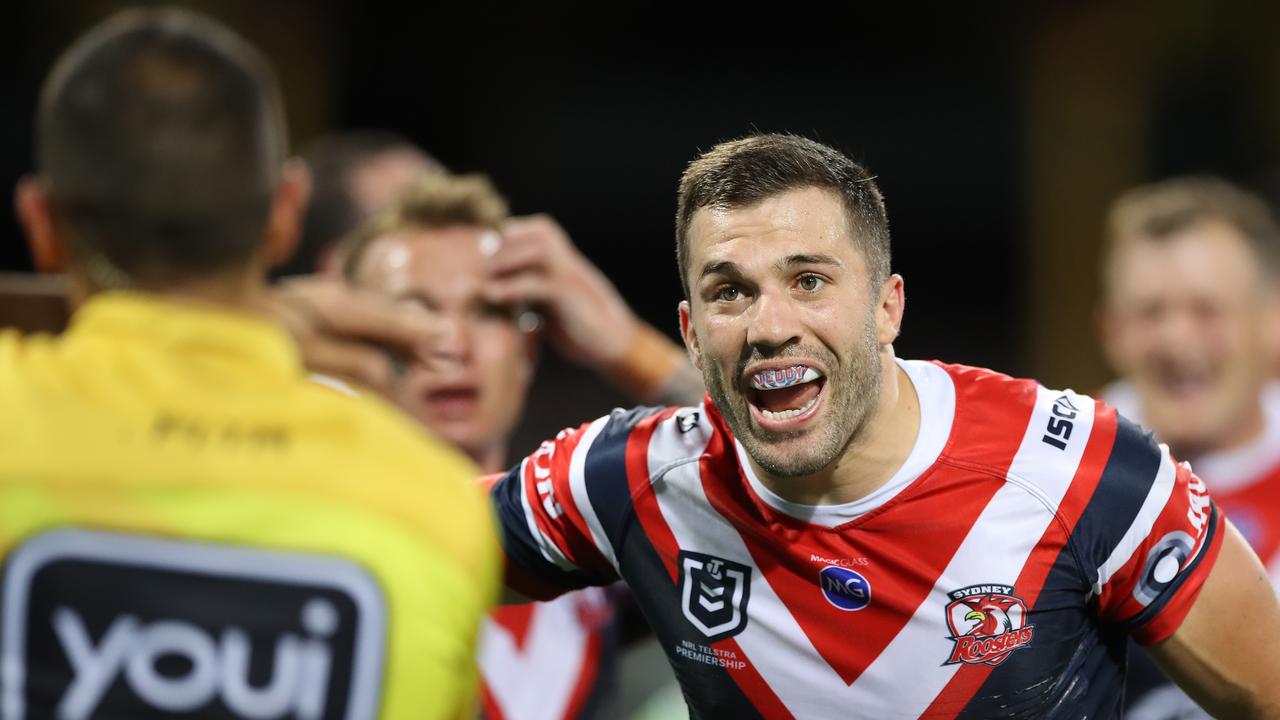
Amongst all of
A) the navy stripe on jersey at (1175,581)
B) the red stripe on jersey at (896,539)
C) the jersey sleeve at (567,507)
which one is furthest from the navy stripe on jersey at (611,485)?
the navy stripe on jersey at (1175,581)

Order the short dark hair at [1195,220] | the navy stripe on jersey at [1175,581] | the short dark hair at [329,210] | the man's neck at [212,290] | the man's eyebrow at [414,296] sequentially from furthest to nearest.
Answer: the short dark hair at [1195,220] → the short dark hair at [329,210] → the man's eyebrow at [414,296] → the navy stripe on jersey at [1175,581] → the man's neck at [212,290]

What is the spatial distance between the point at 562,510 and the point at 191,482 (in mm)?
1087

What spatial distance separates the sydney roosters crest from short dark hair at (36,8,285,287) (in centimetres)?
131

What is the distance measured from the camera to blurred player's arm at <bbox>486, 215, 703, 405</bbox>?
3268 millimetres

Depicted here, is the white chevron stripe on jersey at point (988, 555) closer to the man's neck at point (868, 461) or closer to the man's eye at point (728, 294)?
the man's neck at point (868, 461)

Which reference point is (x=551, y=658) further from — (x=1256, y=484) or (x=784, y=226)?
(x=1256, y=484)

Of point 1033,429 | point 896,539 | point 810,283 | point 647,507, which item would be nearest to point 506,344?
point 647,507

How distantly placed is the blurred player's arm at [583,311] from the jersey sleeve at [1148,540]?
1149 millimetres

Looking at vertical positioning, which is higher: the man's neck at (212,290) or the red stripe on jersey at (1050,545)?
the man's neck at (212,290)

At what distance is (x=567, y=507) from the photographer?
2.61 meters

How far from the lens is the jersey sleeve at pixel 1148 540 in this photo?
2.26 metres

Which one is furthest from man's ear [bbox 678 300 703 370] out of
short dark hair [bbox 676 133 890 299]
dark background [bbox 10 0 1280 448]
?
dark background [bbox 10 0 1280 448]

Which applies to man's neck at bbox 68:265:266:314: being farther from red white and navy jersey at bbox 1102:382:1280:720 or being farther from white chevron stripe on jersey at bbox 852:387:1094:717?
red white and navy jersey at bbox 1102:382:1280:720

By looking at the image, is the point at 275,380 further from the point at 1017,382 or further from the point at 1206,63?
the point at 1206,63
